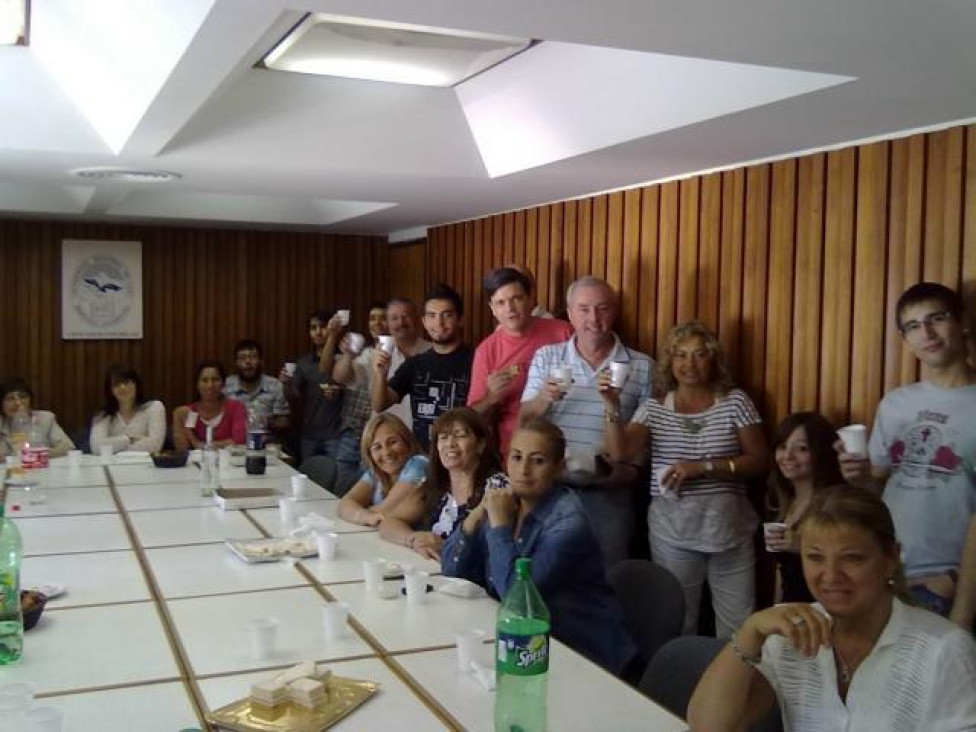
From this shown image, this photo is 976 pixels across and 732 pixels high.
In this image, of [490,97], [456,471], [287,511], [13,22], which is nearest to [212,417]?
[287,511]

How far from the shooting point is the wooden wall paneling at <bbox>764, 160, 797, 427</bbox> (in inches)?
156

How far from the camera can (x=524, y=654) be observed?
6.06ft

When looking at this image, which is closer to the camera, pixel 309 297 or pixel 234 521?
pixel 234 521

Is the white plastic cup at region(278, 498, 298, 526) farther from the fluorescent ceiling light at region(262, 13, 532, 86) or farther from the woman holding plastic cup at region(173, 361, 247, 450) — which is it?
the woman holding plastic cup at region(173, 361, 247, 450)

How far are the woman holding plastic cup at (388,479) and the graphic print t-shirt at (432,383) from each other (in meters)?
0.82

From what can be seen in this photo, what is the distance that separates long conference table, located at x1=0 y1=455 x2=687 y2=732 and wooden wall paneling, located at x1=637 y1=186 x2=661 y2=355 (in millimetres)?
1895

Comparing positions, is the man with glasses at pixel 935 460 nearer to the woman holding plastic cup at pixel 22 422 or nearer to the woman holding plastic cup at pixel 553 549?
the woman holding plastic cup at pixel 553 549

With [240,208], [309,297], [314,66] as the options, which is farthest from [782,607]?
[309,297]

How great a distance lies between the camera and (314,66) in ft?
14.0

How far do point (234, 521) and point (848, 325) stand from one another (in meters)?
2.52

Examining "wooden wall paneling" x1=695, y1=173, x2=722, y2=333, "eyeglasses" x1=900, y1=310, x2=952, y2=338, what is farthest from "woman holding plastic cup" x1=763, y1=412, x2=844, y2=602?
"wooden wall paneling" x1=695, y1=173, x2=722, y2=333

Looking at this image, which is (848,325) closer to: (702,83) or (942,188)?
(942,188)

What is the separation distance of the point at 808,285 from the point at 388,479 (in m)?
1.89

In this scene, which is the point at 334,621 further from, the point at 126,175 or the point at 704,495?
the point at 126,175
